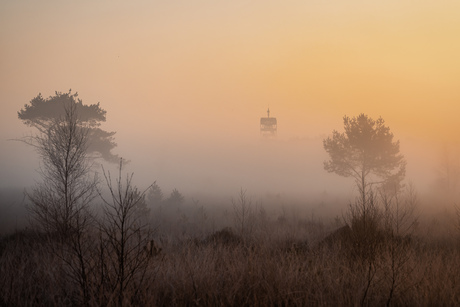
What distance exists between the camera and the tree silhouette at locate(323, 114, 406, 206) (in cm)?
2452

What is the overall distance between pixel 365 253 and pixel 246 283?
9.61 ft

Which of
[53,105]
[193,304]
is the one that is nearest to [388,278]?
[193,304]

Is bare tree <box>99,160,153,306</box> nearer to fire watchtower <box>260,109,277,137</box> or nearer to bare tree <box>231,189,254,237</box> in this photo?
bare tree <box>231,189,254,237</box>

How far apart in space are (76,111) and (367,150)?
22157mm

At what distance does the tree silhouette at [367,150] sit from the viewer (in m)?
24.5

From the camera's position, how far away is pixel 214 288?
445 centimetres

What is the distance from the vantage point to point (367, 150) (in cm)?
2491

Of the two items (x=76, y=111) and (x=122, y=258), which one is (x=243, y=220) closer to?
(x=122, y=258)

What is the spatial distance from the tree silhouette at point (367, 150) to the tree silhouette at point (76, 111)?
18565mm

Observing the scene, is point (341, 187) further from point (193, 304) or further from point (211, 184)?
point (193, 304)

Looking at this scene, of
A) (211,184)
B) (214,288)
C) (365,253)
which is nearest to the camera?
(214,288)

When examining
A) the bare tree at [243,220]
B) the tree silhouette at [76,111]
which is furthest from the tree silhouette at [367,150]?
the tree silhouette at [76,111]

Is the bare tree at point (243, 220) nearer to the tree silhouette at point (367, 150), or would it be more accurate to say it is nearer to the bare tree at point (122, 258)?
the bare tree at point (122, 258)

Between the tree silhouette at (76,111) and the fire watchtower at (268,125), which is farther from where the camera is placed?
the fire watchtower at (268,125)
